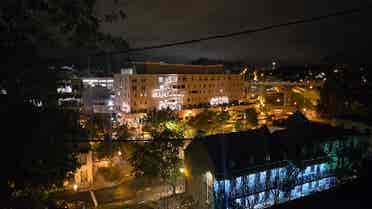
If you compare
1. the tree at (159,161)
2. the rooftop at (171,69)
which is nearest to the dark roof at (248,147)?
the tree at (159,161)

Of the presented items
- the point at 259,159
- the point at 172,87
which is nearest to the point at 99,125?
the point at 172,87

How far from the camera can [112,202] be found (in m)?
14.6

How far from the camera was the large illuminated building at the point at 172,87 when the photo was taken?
3212 centimetres

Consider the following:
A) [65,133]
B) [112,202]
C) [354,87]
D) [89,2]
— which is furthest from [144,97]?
[89,2]

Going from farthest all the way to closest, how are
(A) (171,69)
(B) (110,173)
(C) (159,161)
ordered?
(A) (171,69) < (B) (110,173) < (C) (159,161)

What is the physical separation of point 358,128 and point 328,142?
4.72m

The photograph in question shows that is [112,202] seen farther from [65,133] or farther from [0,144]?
[0,144]

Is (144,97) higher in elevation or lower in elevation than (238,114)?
higher

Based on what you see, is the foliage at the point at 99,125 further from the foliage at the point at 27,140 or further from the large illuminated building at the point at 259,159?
the foliage at the point at 27,140

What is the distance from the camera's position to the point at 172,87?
3484cm

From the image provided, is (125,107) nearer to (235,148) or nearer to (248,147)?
(235,148)

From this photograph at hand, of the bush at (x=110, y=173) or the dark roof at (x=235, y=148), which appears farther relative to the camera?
the bush at (x=110, y=173)

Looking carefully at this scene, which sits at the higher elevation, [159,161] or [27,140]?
[27,140]

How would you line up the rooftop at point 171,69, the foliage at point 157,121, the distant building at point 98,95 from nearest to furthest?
the foliage at point 157,121, the distant building at point 98,95, the rooftop at point 171,69
